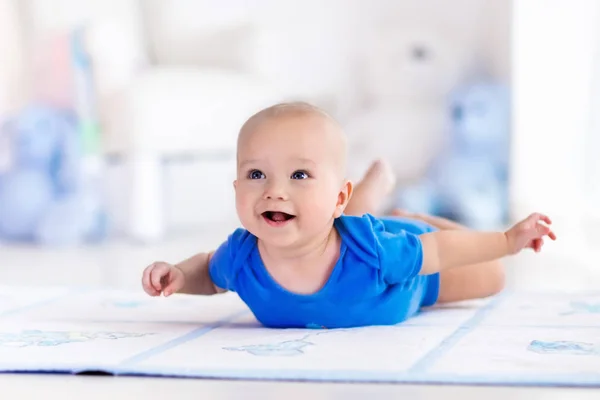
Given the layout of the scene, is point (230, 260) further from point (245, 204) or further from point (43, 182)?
point (43, 182)

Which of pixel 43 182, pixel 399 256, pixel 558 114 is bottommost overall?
pixel 399 256

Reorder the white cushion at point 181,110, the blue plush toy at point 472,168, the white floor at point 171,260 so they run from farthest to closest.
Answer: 1. the blue plush toy at point 472,168
2. the white cushion at point 181,110
3. the white floor at point 171,260

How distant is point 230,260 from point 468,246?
11.7 inches

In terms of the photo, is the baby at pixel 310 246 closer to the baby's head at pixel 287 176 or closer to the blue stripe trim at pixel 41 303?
the baby's head at pixel 287 176

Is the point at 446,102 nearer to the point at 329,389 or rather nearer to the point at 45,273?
the point at 45,273

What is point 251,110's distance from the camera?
2.92 m

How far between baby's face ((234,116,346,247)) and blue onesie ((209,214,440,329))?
0.21ft

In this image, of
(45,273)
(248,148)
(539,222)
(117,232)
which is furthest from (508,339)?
(117,232)

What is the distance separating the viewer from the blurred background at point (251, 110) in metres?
2.65

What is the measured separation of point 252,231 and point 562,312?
49 cm

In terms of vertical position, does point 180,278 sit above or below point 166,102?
below

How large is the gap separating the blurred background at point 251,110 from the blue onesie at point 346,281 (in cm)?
81

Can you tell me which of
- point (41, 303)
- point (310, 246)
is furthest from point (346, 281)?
point (41, 303)

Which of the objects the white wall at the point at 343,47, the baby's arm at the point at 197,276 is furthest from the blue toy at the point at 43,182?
the baby's arm at the point at 197,276
